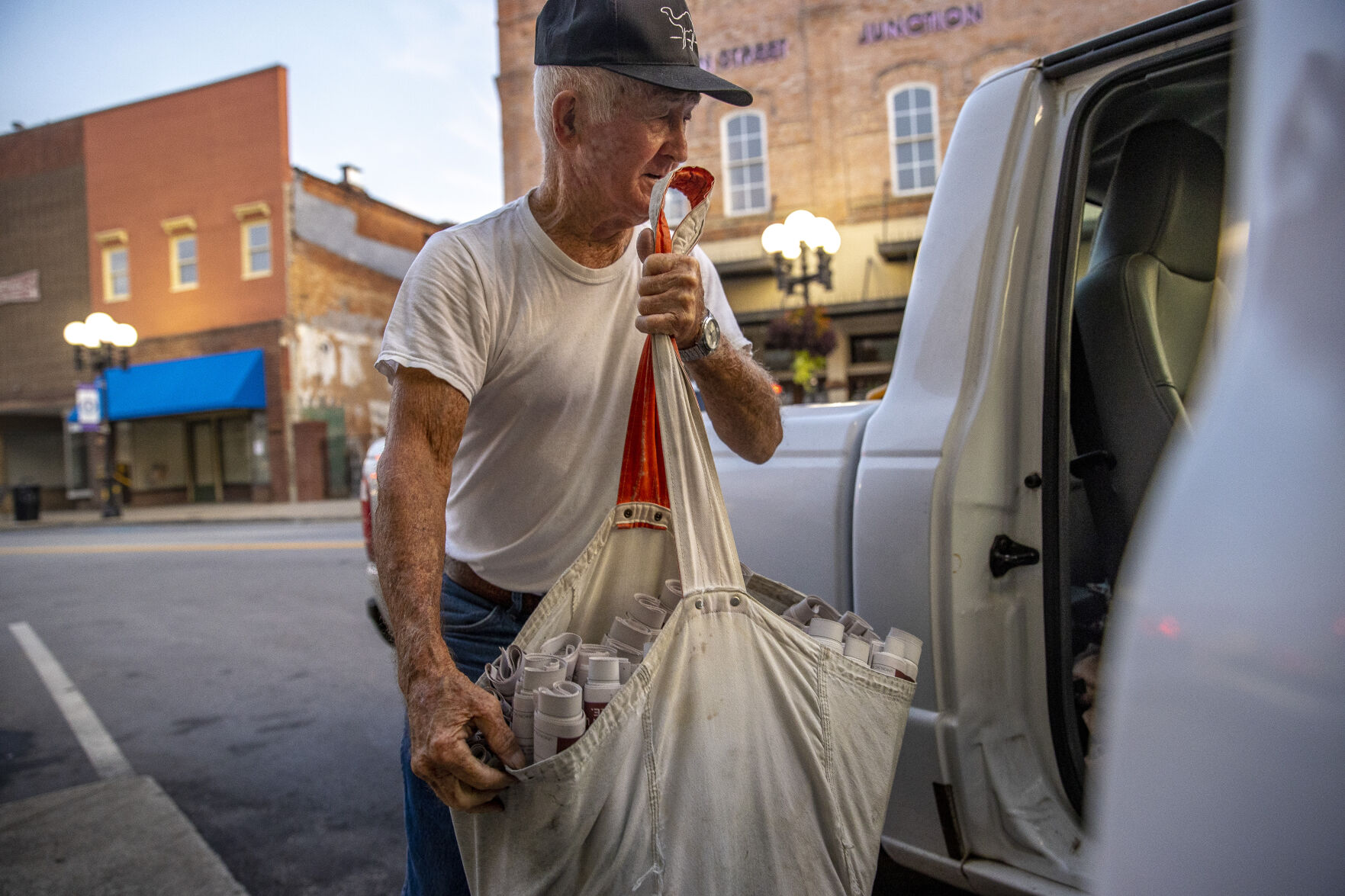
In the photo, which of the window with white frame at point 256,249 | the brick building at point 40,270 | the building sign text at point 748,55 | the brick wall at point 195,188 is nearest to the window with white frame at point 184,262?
the brick wall at point 195,188

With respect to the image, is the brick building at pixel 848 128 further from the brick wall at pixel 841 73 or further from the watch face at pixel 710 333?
the watch face at pixel 710 333

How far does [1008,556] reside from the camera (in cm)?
172

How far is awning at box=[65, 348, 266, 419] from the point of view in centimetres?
2014

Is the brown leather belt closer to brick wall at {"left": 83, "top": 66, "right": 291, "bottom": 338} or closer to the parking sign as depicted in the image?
brick wall at {"left": 83, "top": 66, "right": 291, "bottom": 338}

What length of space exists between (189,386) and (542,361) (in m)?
22.2

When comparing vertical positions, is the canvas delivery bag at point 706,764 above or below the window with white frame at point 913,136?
below

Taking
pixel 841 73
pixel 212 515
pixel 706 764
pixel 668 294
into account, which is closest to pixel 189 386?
pixel 212 515

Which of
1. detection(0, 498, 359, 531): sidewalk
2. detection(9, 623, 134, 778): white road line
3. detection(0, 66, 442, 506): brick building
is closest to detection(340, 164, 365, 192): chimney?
detection(0, 66, 442, 506): brick building

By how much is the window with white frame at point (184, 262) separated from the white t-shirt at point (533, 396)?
921 inches

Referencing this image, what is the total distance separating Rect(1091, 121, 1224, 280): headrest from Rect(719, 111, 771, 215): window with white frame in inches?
589

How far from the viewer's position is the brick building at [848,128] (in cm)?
1552

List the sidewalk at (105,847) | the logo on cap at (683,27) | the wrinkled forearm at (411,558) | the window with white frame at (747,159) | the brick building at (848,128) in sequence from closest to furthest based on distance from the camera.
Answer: the wrinkled forearm at (411,558) → the logo on cap at (683,27) → the sidewalk at (105,847) → the brick building at (848,128) → the window with white frame at (747,159)

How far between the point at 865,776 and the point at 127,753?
12.1ft

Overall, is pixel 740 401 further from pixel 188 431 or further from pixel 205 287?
pixel 188 431
